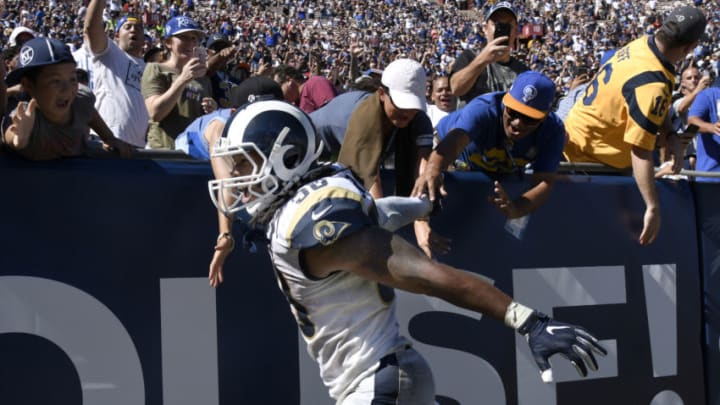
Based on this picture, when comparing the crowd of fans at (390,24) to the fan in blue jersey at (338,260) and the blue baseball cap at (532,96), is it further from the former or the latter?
the fan in blue jersey at (338,260)

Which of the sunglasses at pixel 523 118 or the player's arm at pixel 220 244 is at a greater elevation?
the sunglasses at pixel 523 118

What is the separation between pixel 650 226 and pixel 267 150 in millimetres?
3087

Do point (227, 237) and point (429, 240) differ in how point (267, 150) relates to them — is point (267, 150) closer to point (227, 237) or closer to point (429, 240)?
point (227, 237)

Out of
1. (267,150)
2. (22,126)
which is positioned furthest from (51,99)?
(267,150)

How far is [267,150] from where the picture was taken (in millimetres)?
2857

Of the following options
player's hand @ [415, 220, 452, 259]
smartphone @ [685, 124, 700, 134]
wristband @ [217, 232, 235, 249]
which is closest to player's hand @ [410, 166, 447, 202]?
player's hand @ [415, 220, 452, 259]

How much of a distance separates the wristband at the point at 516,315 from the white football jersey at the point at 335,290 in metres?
0.48

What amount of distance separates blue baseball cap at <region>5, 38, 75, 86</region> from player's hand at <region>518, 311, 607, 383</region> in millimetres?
2320

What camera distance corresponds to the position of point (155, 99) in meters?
5.68

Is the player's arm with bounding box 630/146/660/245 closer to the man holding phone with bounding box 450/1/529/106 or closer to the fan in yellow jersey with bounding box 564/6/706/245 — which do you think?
the fan in yellow jersey with bounding box 564/6/706/245

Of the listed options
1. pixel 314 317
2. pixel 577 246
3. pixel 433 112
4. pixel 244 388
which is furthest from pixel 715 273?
pixel 314 317

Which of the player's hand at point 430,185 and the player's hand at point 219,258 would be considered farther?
the player's hand at point 430,185

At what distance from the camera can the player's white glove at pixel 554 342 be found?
7.83 feet

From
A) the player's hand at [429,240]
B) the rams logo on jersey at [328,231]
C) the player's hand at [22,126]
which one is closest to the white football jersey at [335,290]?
the rams logo on jersey at [328,231]
